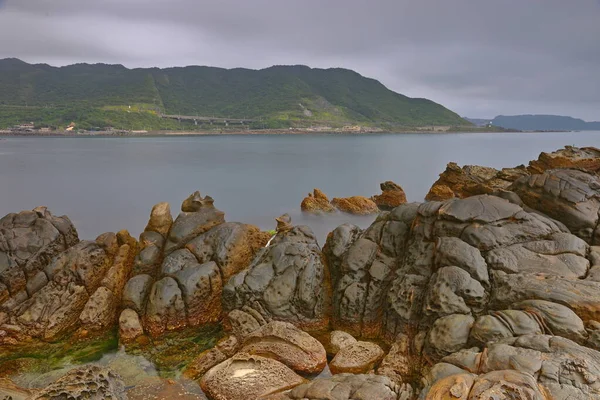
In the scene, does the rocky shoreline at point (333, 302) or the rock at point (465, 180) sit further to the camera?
the rock at point (465, 180)

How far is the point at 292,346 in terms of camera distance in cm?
1043

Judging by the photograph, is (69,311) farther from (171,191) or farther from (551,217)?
(171,191)

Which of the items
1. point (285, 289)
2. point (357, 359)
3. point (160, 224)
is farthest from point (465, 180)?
point (160, 224)

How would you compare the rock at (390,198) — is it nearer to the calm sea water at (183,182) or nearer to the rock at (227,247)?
the calm sea water at (183,182)

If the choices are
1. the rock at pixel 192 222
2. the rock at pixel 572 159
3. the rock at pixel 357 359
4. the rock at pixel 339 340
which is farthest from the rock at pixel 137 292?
the rock at pixel 572 159

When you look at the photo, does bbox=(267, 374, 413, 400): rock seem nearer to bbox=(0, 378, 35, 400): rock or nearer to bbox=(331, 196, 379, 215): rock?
bbox=(0, 378, 35, 400): rock

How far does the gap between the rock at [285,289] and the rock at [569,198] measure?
7.53m

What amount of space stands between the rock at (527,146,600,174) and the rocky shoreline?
5.68 m

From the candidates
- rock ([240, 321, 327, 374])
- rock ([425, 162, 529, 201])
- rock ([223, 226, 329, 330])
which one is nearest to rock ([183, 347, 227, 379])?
rock ([240, 321, 327, 374])

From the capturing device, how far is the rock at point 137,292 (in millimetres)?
12641

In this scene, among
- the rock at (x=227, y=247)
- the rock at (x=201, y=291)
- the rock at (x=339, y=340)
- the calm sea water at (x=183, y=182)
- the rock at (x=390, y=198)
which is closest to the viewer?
the rock at (x=339, y=340)

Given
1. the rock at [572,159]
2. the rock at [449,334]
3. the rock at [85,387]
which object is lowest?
the rock at [85,387]

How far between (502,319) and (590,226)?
5.75 meters

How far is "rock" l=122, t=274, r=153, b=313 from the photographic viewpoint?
12641mm
